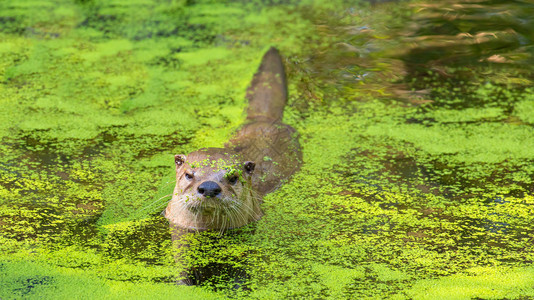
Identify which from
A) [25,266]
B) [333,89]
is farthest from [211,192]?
[333,89]

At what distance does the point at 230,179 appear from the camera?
4.08 m

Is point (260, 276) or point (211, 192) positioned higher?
point (211, 192)

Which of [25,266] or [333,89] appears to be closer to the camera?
[25,266]

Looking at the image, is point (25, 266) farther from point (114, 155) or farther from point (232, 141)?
point (232, 141)

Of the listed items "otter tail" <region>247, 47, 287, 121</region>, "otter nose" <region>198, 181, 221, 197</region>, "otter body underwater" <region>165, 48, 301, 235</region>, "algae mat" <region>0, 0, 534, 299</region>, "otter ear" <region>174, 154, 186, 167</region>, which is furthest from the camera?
"otter tail" <region>247, 47, 287, 121</region>

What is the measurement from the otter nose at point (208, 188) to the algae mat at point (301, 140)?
0.28m

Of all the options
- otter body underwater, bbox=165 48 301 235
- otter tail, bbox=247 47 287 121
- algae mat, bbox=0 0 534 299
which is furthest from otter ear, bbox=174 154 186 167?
otter tail, bbox=247 47 287 121

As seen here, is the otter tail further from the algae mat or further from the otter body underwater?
the otter body underwater

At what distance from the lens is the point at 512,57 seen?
641cm

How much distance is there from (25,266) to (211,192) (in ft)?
3.19

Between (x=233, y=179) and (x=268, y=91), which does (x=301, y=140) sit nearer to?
(x=268, y=91)

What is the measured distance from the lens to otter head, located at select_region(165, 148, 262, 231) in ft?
13.1

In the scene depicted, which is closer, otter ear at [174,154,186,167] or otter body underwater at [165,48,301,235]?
otter body underwater at [165,48,301,235]

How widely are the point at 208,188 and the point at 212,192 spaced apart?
0.11 ft
